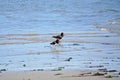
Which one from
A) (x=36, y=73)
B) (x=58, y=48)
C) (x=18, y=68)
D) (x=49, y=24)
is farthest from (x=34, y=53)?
(x=49, y=24)

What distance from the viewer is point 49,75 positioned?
10.9m

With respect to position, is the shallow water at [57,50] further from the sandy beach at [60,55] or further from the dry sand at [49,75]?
the dry sand at [49,75]

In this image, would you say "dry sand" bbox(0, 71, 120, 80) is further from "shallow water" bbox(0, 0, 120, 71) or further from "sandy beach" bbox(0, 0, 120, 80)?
"shallow water" bbox(0, 0, 120, 71)

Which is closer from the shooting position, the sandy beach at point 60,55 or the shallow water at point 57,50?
the sandy beach at point 60,55

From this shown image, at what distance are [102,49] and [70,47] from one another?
1.35 meters

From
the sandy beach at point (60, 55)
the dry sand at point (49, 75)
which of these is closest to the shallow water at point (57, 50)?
the sandy beach at point (60, 55)

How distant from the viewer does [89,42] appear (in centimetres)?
1862

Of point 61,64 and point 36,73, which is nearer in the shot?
point 36,73

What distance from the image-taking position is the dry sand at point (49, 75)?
10.5 meters

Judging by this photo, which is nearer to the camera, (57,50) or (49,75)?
(49,75)

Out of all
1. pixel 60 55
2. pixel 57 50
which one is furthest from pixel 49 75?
pixel 57 50

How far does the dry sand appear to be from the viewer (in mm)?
10469

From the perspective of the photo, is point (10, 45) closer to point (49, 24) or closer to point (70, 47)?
point (70, 47)

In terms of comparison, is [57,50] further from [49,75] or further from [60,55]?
[49,75]
